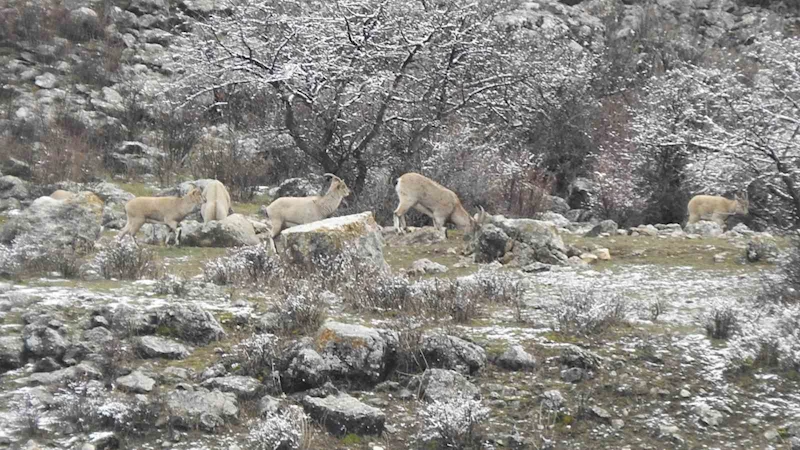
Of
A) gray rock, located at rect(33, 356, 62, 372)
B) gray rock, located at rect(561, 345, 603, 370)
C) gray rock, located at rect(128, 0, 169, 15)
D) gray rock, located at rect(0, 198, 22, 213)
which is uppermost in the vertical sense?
gray rock, located at rect(128, 0, 169, 15)

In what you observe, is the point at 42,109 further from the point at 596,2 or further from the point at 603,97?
the point at 596,2

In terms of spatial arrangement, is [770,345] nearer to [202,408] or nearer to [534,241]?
[202,408]

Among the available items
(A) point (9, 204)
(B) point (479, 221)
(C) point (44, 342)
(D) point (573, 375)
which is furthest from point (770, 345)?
(A) point (9, 204)

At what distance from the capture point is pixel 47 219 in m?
10.9

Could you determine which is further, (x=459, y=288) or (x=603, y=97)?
(x=603, y=97)

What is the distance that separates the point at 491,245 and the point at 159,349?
19.3 ft

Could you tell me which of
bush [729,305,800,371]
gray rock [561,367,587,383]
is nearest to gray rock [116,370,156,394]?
gray rock [561,367,587,383]

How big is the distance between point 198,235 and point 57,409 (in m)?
Answer: 7.07

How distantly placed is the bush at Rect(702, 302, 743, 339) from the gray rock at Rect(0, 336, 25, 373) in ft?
17.1

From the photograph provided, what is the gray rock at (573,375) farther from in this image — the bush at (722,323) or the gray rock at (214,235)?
the gray rock at (214,235)

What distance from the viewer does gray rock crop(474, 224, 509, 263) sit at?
37.4ft

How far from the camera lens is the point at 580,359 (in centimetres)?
636

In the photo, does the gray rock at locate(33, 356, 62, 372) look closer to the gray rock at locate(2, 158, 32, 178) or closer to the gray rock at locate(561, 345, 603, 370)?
the gray rock at locate(561, 345, 603, 370)

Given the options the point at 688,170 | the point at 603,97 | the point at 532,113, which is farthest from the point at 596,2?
the point at 688,170
